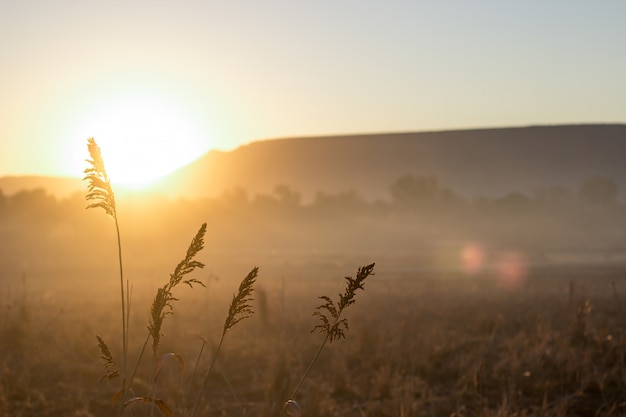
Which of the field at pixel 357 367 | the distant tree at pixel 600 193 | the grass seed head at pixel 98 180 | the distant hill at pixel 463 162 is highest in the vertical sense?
the distant hill at pixel 463 162

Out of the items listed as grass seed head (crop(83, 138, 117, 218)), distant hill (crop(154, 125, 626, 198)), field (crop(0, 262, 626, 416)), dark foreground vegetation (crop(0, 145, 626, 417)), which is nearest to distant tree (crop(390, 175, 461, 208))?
distant hill (crop(154, 125, 626, 198))

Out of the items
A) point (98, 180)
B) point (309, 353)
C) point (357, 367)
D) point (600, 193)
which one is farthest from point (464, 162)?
point (98, 180)

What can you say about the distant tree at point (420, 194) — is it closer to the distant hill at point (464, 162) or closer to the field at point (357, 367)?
the distant hill at point (464, 162)

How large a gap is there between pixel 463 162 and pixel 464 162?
0.89 feet

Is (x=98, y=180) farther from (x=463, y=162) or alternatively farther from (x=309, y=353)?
(x=463, y=162)

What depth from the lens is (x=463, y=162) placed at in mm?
180000

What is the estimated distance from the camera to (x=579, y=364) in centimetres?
841

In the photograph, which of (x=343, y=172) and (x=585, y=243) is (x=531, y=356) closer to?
(x=585, y=243)

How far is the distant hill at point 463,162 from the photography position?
166 metres

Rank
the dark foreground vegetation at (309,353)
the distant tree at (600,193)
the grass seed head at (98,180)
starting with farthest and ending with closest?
the distant tree at (600,193) → the dark foreground vegetation at (309,353) → the grass seed head at (98,180)

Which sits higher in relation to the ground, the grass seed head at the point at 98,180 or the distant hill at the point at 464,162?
the distant hill at the point at 464,162

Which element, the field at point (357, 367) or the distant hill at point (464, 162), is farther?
the distant hill at point (464, 162)

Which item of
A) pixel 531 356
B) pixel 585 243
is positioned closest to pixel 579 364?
pixel 531 356

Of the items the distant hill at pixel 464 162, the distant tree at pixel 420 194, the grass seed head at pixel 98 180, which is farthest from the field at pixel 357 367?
the distant hill at pixel 464 162
